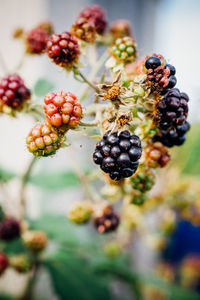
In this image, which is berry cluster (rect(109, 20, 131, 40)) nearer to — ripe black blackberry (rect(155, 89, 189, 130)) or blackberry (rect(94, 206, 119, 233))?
ripe black blackberry (rect(155, 89, 189, 130))

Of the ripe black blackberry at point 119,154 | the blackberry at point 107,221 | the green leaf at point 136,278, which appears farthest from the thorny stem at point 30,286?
the ripe black blackberry at point 119,154

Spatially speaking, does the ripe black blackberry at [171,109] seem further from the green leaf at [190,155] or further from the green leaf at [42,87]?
the green leaf at [190,155]

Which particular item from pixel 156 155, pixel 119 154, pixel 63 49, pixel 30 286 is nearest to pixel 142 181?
pixel 156 155

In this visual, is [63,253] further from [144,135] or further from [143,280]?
[144,135]

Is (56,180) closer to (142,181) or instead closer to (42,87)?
(42,87)

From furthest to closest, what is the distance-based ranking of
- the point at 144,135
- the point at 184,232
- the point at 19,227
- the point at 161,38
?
the point at 161,38 → the point at 184,232 → the point at 19,227 → the point at 144,135

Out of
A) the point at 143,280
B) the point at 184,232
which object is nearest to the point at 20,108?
the point at 143,280
